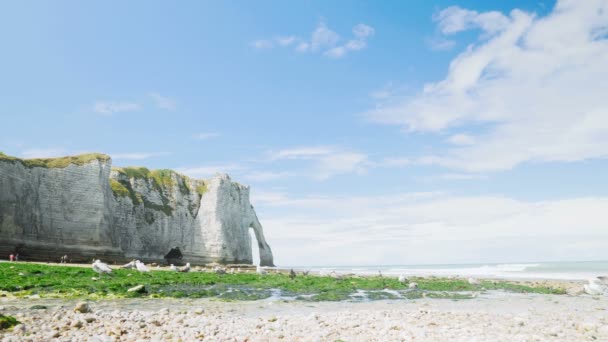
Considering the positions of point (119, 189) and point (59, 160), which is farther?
point (119, 189)

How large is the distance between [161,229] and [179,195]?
8054 mm

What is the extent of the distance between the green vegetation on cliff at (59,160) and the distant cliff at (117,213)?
0.40 feet

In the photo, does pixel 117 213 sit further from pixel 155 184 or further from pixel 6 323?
pixel 6 323

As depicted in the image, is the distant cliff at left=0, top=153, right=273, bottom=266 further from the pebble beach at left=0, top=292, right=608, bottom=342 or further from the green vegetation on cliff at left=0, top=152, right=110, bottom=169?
the pebble beach at left=0, top=292, right=608, bottom=342

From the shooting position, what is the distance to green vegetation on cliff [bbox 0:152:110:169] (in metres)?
48.5

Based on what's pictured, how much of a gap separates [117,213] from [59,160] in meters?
11.7

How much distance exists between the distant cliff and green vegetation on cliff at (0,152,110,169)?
4.8 inches

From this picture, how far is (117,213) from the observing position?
61125 millimetres

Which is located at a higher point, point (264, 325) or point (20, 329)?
point (20, 329)

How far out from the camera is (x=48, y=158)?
178 ft

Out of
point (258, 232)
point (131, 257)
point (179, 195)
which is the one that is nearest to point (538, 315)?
point (131, 257)

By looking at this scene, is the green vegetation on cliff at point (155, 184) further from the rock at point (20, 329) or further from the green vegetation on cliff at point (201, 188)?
the rock at point (20, 329)

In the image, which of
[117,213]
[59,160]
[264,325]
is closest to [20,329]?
[264,325]

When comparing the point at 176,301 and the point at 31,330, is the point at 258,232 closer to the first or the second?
the point at 176,301
